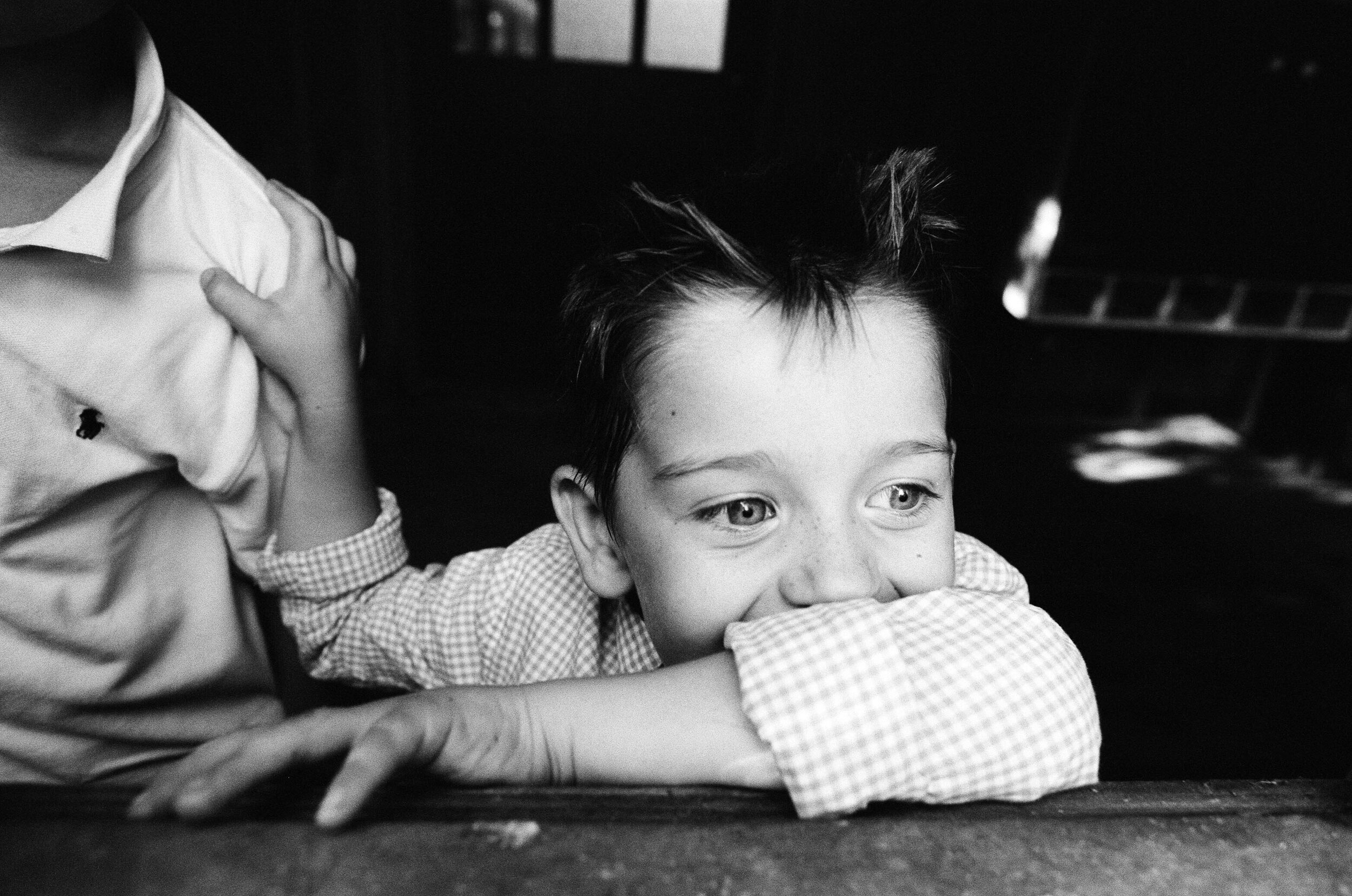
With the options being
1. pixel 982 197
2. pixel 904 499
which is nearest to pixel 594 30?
pixel 982 197

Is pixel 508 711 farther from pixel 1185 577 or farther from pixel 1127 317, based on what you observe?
pixel 1127 317

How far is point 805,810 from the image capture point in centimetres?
56

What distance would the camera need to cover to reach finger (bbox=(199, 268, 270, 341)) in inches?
36.2

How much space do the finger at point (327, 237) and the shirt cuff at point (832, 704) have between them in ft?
2.30

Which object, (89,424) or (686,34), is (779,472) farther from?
(686,34)

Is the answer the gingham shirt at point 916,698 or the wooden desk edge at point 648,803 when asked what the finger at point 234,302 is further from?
the wooden desk edge at point 648,803

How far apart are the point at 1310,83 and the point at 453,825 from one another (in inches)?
175

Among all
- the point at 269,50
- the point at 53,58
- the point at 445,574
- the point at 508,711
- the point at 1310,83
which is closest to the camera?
the point at 508,711

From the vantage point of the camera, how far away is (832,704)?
635 millimetres

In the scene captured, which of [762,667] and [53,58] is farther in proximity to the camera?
[53,58]

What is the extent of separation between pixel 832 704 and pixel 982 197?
350 centimetres

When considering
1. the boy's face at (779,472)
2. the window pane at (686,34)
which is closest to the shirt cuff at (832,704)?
the boy's face at (779,472)

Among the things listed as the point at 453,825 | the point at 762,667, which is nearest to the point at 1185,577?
the point at 762,667

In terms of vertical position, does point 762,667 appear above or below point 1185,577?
above
